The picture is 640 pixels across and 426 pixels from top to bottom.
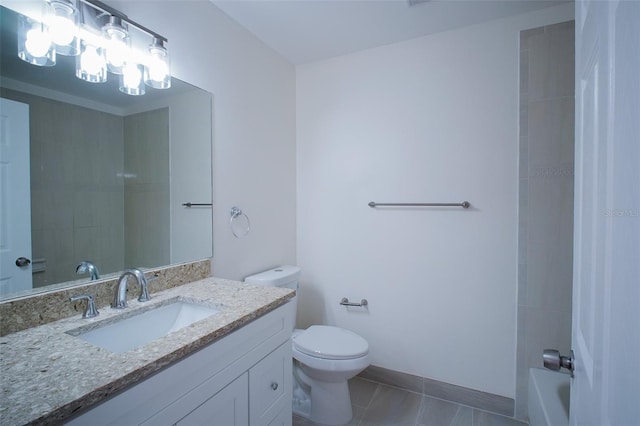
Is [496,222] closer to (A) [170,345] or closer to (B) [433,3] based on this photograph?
(B) [433,3]

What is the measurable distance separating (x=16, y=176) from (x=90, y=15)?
0.64 metres

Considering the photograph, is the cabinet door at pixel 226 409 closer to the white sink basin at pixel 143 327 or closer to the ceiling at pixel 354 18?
the white sink basin at pixel 143 327

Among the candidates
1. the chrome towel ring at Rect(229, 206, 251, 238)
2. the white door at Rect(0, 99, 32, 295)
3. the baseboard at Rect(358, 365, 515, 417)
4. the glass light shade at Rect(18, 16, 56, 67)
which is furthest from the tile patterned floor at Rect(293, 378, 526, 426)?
the glass light shade at Rect(18, 16, 56, 67)

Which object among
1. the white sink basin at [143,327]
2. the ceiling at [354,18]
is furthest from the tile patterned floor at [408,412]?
the ceiling at [354,18]

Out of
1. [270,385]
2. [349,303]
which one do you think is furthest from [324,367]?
[349,303]

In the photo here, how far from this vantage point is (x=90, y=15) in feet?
3.56

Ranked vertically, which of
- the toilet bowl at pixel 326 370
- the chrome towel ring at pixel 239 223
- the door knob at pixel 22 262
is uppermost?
the chrome towel ring at pixel 239 223

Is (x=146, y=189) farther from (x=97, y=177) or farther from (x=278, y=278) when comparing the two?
(x=278, y=278)

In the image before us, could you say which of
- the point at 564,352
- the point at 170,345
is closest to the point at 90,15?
the point at 170,345

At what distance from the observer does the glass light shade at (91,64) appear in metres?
1.10

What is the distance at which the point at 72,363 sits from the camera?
28.9 inches

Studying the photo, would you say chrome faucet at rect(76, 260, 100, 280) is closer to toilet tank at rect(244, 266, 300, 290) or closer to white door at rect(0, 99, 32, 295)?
white door at rect(0, 99, 32, 295)

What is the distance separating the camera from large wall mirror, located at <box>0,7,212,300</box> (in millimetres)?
933

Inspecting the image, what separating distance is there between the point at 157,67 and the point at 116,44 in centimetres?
17
